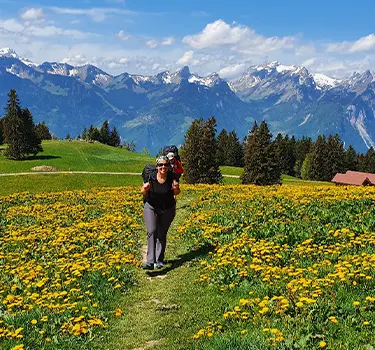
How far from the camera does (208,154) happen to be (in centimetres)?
6862

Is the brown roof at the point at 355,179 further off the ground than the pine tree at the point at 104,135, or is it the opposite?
the pine tree at the point at 104,135

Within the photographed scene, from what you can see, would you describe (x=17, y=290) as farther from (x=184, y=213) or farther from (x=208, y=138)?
(x=208, y=138)

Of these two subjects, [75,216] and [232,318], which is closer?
[232,318]

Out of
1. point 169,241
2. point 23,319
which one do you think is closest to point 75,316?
Result: point 23,319

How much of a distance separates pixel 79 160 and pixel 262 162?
49.5 m

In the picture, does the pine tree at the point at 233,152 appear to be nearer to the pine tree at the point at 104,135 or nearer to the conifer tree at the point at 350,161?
the conifer tree at the point at 350,161

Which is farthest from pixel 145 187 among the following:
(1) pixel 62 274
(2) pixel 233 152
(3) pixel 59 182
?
(2) pixel 233 152

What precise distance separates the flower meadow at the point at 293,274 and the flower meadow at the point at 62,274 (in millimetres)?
2328

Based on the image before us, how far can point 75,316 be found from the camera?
8.79 metres

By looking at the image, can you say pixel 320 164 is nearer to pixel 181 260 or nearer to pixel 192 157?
pixel 192 157

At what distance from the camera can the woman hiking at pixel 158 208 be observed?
12.3 meters

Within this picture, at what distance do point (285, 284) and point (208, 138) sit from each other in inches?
2323

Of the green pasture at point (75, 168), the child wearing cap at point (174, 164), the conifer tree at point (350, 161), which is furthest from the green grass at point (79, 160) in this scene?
the child wearing cap at point (174, 164)

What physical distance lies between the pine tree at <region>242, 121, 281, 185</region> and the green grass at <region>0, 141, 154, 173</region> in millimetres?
26986
